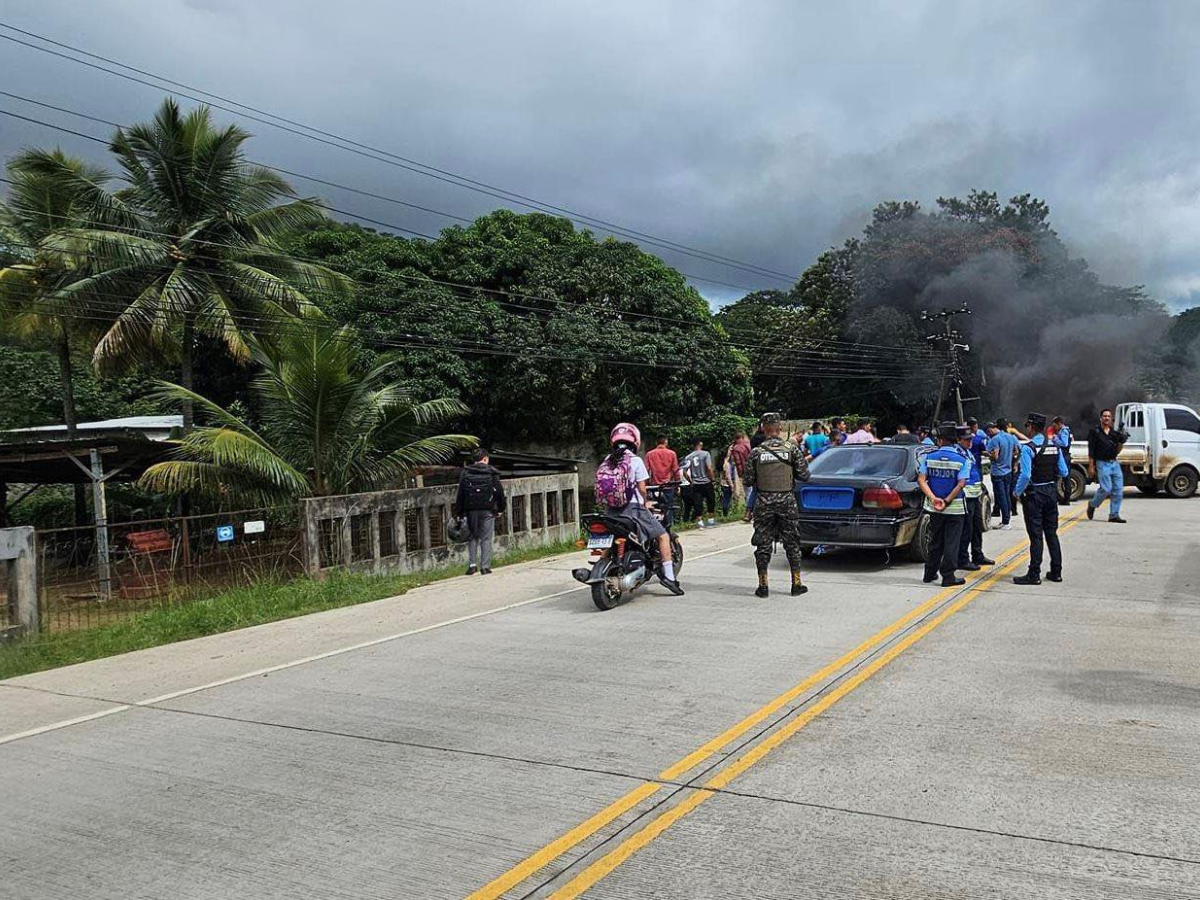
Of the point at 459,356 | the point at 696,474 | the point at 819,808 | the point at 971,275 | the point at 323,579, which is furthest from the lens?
the point at 971,275

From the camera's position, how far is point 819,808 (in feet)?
14.7

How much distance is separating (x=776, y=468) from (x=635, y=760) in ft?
18.0

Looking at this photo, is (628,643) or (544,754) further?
(628,643)

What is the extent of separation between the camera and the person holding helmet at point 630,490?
33.1ft

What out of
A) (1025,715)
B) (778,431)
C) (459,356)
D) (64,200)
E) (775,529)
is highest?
(64,200)

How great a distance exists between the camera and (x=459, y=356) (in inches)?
1129

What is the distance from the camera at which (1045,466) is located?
10516 millimetres

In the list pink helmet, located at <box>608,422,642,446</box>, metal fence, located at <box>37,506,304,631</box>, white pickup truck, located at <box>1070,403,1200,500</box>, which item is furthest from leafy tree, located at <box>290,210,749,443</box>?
pink helmet, located at <box>608,422,642,446</box>

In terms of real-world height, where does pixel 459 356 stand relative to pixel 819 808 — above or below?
above

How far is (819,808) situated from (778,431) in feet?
21.0

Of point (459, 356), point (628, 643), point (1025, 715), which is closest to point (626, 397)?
point (459, 356)

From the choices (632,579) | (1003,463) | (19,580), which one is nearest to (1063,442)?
(1003,463)

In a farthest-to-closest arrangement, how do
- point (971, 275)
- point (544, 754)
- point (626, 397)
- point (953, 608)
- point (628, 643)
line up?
point (971, 275) < point (626, 397) < point (953, 608) < point (628, 643) < point (544, 754)

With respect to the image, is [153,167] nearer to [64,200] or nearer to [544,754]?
[64,200]
